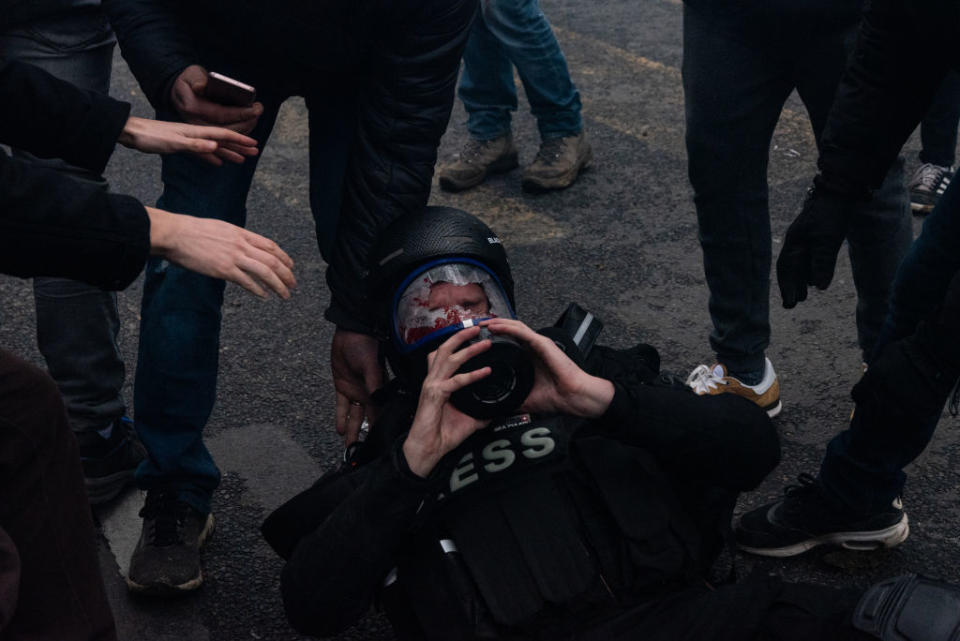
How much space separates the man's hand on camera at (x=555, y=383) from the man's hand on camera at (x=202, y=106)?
2.56 feet

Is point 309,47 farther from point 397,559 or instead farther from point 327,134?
point 397,559

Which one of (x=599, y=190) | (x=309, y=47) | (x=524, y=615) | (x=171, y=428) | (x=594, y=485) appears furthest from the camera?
(x=599, y=190)

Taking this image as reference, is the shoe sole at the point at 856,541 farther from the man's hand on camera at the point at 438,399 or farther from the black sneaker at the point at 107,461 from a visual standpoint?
the black sneaker at the point at 107,461

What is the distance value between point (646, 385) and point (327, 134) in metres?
1.02

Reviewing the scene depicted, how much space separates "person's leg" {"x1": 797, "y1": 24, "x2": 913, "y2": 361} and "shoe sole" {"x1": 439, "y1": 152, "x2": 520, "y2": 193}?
2.14 meters

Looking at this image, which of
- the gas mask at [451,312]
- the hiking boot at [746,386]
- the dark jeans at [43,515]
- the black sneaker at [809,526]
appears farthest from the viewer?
the hiking boot at [746,386]

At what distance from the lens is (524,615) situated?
2.25 m

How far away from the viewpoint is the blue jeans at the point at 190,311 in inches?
111

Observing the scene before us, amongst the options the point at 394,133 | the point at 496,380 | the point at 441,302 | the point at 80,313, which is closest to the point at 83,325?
the point at 80,313

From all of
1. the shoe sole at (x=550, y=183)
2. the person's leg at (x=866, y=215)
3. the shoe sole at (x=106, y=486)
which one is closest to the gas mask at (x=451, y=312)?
the person's leg at (x=866, y=215)

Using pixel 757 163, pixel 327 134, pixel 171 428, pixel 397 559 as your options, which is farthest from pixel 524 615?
pixel 757 163

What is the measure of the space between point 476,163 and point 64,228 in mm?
3195

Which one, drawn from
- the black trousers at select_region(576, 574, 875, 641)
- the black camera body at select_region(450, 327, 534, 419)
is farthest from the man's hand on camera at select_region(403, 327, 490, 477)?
the black trousers at select_region(576, 574, 875, 641)

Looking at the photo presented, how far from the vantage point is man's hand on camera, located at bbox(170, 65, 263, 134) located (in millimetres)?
2654
